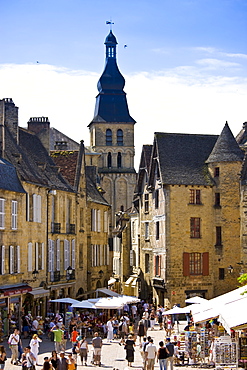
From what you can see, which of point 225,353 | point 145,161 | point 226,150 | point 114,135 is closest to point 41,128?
point 145,161

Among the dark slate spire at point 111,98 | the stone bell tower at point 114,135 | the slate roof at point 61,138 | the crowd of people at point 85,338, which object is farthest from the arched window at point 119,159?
the crowd of people at point 85,338

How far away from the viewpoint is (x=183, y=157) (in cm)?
5072

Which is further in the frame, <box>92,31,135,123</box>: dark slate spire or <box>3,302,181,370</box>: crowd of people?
<box>92,31,135,123</box>: dark slate spire

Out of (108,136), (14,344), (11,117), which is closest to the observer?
(14,344)

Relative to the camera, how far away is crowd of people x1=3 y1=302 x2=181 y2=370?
76.3ft

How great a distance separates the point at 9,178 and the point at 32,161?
7.11 m

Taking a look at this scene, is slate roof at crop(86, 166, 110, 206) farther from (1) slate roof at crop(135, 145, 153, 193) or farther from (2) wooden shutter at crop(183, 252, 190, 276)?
(2) wooden shutter at crop(183, 252, 190, 276)

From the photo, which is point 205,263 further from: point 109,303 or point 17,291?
point 17,291

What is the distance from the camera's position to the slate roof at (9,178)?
35.3m

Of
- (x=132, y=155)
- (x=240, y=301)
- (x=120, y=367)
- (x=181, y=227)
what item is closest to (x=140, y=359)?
(x=120, y=367)

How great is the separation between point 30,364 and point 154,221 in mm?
29372

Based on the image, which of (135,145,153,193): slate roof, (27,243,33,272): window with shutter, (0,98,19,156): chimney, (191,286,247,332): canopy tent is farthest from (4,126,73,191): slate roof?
(191,286,247,332): canopy tent

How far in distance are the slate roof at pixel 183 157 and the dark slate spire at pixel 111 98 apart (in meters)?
48.7

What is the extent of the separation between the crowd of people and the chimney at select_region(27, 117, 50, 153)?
12.1 meters
